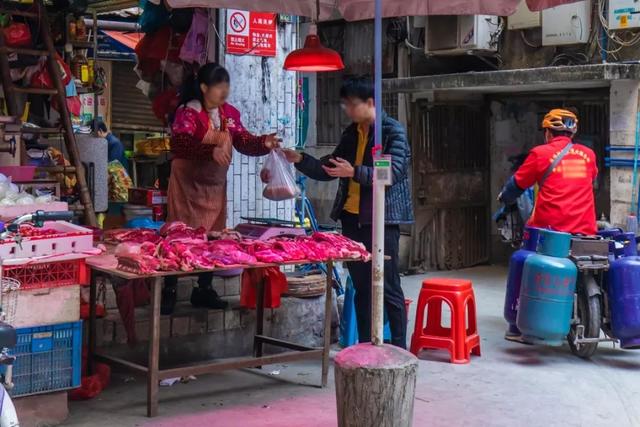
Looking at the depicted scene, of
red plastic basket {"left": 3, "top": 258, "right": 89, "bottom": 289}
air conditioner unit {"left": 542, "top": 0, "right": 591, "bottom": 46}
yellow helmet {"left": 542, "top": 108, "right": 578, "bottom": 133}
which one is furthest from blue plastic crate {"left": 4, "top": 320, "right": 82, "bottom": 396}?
air conditioner unit {"left": 542, "top": 0, "right": 591, "bottom": 46}

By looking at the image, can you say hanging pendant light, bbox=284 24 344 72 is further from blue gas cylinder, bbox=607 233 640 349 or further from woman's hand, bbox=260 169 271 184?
blue gas cylinder, bbox=607 233 640 349

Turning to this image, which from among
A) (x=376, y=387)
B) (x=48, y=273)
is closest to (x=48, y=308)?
(x=48, y=273)

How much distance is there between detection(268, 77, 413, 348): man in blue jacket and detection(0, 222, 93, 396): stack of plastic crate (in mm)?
2164

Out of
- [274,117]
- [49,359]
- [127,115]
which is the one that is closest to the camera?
[49,359]

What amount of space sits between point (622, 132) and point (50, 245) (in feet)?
25.6

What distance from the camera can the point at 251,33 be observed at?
27.5ft

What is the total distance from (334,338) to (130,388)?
219cm

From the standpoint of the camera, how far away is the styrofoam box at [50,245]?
5.20 m

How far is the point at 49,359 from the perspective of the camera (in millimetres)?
5586

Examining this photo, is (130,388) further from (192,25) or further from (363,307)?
(192,25)

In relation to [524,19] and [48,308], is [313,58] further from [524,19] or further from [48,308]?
[524,19]

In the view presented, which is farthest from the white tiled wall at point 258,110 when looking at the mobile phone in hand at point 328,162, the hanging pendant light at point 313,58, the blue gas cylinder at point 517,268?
the blue gas cylinder at point 517,268

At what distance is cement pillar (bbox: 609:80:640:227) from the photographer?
424 inches

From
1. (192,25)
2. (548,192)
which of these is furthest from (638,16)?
(192,25)
